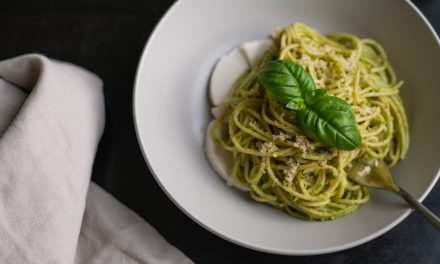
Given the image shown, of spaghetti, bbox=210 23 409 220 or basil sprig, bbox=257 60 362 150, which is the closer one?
basil sprig, bbox=257 60 362 150

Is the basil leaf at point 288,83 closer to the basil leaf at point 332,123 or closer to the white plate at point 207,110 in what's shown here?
the basil leaf at point 332,123

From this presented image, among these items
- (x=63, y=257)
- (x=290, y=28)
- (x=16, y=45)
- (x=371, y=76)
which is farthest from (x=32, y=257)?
(x=371, y=76)

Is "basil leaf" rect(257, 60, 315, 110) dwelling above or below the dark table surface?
above

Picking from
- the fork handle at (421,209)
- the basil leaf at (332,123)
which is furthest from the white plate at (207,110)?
the basil leaf at (332,123)

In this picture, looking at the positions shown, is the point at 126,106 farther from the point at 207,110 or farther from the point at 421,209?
the point at 421,209

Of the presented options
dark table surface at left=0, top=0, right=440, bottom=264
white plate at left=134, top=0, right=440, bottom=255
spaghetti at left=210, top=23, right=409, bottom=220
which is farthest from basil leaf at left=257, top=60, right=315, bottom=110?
dark table surface at left=0, top=0, right=440, bottom=264

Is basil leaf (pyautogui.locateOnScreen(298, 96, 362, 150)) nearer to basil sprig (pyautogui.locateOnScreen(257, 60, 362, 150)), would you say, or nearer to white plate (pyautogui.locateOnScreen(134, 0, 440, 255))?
basil sprig (pyautogui.locateOnScreen(257, 60, 362, 150))
